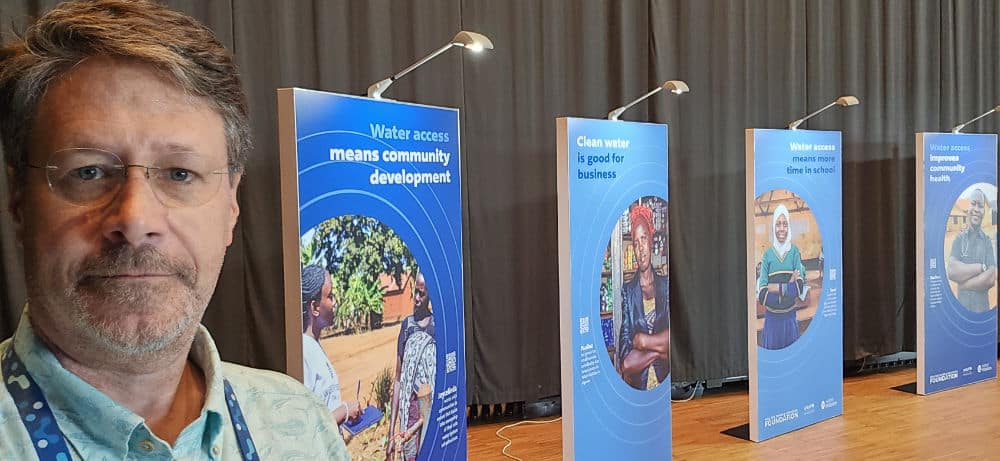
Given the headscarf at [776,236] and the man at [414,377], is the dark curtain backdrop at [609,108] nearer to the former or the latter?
the headscarf at [776,236]

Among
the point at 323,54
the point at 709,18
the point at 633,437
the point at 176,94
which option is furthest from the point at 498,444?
the point at 176,94

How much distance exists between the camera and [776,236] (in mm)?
4875

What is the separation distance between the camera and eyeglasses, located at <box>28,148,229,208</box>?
991 mm

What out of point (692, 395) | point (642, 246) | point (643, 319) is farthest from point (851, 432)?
point (642, 246)

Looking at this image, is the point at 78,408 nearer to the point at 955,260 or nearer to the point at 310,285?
the point at 310,285

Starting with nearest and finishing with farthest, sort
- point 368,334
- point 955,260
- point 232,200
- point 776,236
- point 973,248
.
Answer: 1. point 232,200
2. point 368,334
3. point 776,236
4. point 955,260
5. point 973,248

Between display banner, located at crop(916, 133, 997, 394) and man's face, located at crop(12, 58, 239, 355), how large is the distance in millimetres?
5691

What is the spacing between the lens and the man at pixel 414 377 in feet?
9.58

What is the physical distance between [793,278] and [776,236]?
0.29 metres

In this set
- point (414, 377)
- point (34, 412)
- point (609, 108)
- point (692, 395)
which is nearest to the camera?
point (34, 412)

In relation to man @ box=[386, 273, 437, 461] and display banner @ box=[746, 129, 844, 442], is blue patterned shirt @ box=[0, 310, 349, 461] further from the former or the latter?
display banner @ box=[746, 129, 844, 442]

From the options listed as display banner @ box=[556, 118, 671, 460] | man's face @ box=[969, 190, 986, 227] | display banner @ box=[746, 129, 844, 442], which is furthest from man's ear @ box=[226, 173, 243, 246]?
man's face @ box=[969, 190, 986, 227]

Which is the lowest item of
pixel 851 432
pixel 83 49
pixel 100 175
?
pixel 851 432

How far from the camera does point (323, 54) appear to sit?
179 inches
